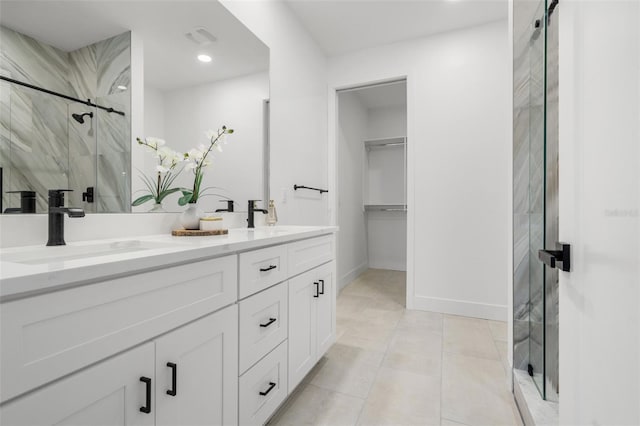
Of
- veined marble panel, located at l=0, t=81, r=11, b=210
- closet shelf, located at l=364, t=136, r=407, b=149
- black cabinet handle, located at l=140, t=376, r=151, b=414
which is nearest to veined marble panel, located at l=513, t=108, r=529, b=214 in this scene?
black cabinet handle, located at l=140, t=376, r=151, b=414

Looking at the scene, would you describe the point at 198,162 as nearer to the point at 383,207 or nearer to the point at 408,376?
the point at 408,376

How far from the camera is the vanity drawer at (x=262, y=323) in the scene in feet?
3.57

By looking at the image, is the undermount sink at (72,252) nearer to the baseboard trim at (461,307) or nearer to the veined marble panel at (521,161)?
the veined marble panel at (521,161)

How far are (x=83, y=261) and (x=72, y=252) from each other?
0.40 meters

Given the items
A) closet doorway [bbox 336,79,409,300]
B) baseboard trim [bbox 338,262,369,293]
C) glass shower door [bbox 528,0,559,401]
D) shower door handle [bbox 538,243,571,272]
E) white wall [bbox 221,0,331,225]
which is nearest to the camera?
shower door handle [bbox 538,243,571,272]

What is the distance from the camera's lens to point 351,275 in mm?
3945

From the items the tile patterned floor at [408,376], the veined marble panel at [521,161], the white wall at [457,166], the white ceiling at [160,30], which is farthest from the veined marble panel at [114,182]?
the white wall at [457,166]

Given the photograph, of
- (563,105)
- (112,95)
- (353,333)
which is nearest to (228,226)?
(112,95)

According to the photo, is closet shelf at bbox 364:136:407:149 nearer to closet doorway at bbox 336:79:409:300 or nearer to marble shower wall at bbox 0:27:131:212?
closet doorway at bbox 336:79:409:300

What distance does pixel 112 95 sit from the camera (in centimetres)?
122

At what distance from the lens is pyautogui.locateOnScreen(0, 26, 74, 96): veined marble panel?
37.1 inches

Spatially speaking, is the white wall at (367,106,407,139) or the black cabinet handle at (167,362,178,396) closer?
the black cabinet handle at (167,362,178,396)

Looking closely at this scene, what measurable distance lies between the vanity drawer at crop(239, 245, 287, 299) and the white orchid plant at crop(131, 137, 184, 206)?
0.60m

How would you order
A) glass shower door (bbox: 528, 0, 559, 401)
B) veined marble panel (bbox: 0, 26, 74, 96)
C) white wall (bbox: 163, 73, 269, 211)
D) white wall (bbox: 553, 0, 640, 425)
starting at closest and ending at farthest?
white wall (bbox: 553, 0, 640, 425) < veined marble panel (bbox: 0, 26, 74, 96) < glass shower door (bbox: 528, 0, 559, 401) < white wall (bbox: 163, 73, 269, 211)
